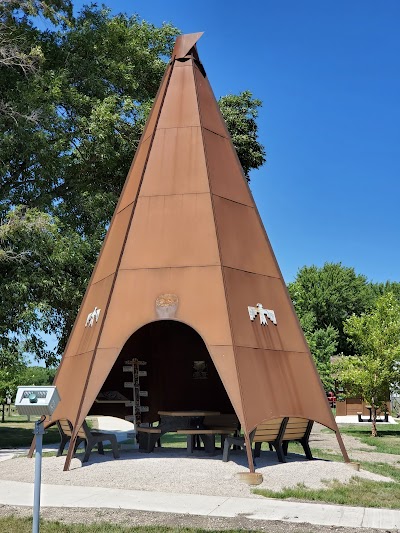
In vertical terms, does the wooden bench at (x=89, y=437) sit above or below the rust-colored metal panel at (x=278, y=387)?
below

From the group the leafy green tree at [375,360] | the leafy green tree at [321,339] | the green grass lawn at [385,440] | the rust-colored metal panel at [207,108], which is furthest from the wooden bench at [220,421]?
the leafy green tree at [321,339]

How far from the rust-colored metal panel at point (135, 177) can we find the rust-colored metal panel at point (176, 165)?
24 cm

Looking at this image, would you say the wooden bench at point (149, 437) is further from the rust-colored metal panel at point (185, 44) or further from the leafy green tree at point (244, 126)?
the leafy green tree at point (244, 126)

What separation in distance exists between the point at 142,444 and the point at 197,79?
333 inches

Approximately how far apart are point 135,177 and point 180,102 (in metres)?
2.08

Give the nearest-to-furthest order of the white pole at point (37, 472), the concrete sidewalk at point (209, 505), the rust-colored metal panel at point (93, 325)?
1. the white pole at point (37, 472)
2. the concrete sidewalk at point (209, 505)
3. the rust-colored metal panel at point (93, 325)

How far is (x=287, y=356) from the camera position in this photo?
40.8 ft

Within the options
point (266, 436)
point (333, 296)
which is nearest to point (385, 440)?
point (266, 436)

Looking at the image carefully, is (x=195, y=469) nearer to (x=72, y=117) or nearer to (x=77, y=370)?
(x=77, y=370)

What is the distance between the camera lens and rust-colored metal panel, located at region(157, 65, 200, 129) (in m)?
14.4

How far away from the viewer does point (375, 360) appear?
24672mm

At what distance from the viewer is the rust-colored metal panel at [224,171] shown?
532 inches

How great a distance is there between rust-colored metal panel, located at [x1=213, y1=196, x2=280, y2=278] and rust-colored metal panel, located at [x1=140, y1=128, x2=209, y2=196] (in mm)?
683

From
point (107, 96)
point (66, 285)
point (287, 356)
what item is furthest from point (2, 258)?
point (287, 356)
